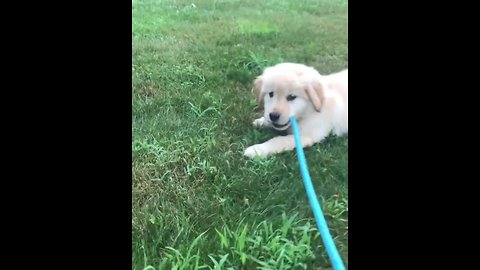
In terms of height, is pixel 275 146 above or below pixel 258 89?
below

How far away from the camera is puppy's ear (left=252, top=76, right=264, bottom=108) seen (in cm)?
137

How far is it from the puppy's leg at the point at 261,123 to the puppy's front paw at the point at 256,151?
0.04 metres

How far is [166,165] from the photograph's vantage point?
133 cm

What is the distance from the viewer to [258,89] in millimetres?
1373

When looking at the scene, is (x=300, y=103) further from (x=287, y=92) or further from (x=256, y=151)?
(x=256, y=151)

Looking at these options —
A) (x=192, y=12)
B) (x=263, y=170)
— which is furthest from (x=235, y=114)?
(x=192, y=12)

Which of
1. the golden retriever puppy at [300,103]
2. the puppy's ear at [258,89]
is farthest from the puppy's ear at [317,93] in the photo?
the puppy's ear at [258,89]

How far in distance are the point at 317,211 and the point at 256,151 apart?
0.18 meters

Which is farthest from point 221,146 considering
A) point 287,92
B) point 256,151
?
point 287,92

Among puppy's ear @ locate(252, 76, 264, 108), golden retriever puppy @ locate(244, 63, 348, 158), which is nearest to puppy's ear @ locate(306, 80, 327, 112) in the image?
golden retriever puppy @ locate(244, 63, 348, 158)

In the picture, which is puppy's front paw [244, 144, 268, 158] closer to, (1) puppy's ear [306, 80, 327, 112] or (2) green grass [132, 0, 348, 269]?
(2) green grass [132, 0, 348, 269]

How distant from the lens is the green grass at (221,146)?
1.28 m

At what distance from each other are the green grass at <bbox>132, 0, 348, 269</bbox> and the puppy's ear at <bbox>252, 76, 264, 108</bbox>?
13 mm

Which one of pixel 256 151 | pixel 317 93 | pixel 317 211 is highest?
pixel 317 93
